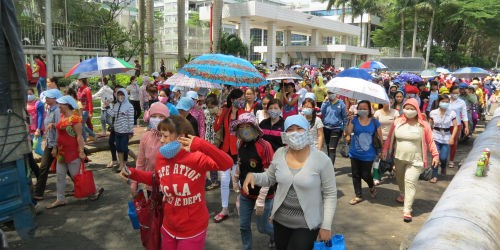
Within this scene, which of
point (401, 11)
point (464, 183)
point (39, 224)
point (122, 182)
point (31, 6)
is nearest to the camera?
point (464, 183)

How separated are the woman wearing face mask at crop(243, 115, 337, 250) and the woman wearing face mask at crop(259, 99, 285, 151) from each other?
1.71m

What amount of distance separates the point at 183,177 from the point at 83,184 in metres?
3.16

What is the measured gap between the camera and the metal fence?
19.5m

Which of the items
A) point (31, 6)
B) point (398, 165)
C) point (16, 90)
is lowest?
point (398, 165)

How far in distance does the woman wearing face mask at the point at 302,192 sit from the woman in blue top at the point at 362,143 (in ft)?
9.98

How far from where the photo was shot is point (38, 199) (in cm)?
607

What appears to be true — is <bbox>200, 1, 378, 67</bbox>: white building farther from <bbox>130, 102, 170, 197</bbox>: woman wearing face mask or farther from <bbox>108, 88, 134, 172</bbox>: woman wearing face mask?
→ <bbox>130, 102, 170, 197</bbox>: woman wearing face mask

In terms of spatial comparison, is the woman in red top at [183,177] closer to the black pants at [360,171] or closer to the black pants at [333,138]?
the black pants at [360,171]

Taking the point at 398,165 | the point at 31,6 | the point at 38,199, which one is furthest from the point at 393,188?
the point at 31,6

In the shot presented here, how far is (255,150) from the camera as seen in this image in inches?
165

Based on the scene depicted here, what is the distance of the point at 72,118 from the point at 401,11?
48726 millimetres

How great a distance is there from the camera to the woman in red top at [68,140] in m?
5.62

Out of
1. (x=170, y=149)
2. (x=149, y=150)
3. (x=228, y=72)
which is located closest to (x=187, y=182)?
(x=170, y=149)

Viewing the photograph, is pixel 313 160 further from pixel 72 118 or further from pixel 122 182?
pixel 122 182
